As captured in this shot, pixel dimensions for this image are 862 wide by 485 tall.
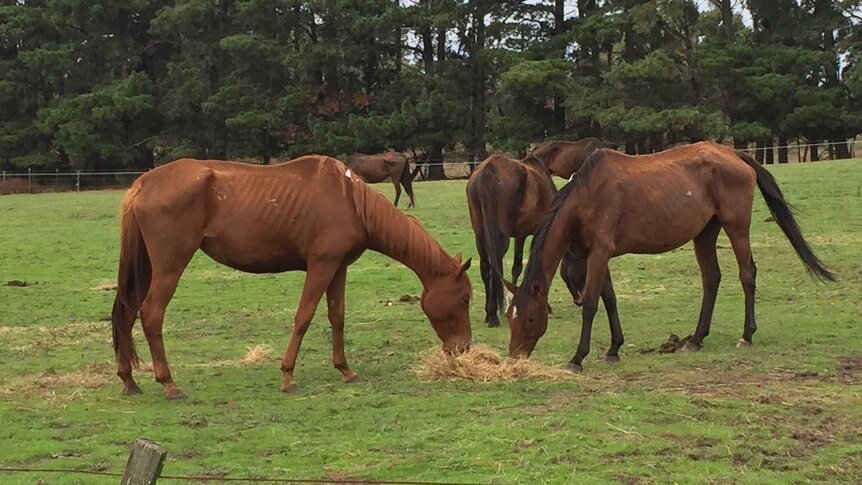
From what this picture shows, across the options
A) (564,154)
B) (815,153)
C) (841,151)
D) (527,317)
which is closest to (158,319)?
(527,317)

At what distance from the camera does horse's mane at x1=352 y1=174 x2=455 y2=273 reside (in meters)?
6.80

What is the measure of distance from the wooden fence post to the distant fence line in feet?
119

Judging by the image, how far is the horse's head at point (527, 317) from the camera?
Result: 7.00m

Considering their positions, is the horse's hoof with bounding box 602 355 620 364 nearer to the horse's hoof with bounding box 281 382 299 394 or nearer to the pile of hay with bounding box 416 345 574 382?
the pile of hay with bounding box 416 345 574 382

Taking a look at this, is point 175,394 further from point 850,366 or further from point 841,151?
point 841,151

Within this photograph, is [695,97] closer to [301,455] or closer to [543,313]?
[543,313]

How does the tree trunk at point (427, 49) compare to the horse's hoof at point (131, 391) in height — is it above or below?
above

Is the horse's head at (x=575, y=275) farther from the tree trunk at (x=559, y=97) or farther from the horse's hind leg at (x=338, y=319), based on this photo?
the tree trunk at (x=559, y=97)

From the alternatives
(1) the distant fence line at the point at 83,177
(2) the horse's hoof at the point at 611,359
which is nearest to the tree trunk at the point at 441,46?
(1) the distant fence line at the point at 83,177

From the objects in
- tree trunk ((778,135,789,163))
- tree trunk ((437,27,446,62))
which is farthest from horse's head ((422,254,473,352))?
tree trunk ((437,27,446,62))

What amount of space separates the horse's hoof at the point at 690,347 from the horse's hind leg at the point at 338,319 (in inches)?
118

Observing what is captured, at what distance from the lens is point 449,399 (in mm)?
5980

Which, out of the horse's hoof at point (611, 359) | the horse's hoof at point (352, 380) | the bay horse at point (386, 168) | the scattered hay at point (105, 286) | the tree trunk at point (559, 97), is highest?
the tree trunk at point (559, 97)

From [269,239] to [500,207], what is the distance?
3712mm
